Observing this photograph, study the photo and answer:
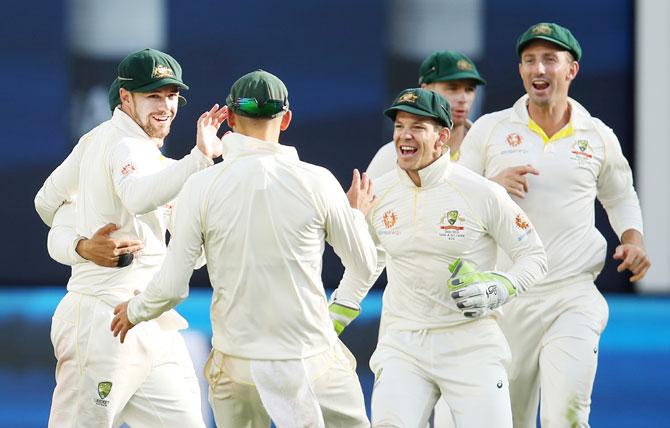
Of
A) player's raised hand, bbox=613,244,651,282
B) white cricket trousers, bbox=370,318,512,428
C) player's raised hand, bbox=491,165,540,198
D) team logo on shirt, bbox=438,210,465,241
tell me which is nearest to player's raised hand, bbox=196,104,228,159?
team logo on shirt, bbox=438,210,465,241

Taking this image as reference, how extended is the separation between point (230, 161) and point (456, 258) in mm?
1054

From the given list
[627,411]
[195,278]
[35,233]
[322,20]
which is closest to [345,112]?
[322,20]

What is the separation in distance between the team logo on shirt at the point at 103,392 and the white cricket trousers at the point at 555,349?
64.7 inches

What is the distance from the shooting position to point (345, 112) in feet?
28.9

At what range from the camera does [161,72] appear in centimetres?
521

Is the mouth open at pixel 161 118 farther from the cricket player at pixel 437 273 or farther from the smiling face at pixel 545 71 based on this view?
the smiling face at pixel 545 71

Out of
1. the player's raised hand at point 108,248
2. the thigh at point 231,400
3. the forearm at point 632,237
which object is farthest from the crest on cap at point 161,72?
the forearm at point 632,237

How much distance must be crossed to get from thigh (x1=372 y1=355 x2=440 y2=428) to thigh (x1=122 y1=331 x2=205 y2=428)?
650mm

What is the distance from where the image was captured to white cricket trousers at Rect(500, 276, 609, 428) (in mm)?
5648

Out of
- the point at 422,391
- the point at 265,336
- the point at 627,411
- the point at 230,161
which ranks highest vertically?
the point at 230,161

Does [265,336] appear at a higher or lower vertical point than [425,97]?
lower

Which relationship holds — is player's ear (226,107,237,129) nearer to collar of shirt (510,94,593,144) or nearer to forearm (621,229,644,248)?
collar of shirt (510,94,593,144)

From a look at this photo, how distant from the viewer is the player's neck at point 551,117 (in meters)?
5.94

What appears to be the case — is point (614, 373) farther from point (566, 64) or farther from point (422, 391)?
point (422, 391)
